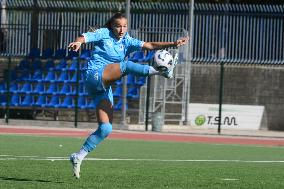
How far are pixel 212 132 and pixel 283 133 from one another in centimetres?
273

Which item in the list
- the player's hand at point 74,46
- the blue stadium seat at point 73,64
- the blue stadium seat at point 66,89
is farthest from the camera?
the blue stadium seat at point 73,64

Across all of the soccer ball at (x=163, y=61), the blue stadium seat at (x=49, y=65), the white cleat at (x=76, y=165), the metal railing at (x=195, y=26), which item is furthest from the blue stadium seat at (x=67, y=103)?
the soccer ball at (x=163, y=61)

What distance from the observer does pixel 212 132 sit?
3158 cm

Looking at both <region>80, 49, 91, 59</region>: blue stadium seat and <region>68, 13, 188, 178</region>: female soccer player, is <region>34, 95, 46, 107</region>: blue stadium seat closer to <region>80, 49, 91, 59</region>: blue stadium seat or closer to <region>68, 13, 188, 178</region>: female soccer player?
<region>80, 49, 91, 59</region>: blue stadium seat

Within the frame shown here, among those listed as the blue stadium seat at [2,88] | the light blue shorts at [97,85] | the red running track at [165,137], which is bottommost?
the red running track at [165,137]

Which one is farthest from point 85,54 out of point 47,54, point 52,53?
point 47,54

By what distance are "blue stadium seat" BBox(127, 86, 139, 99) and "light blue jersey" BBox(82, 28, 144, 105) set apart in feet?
68.3

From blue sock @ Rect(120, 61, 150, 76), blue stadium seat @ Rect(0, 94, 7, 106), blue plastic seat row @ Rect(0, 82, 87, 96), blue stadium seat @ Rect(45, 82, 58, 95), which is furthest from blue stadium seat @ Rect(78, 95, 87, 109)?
blue sock @ Rect(120, 61, 150, 76)

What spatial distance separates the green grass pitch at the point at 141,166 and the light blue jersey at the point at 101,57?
108 cm

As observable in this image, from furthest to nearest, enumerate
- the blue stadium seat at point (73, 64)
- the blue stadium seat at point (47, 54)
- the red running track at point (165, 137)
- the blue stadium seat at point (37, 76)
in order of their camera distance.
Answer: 1. the blue stadium seat at point (47, 54)
2. the blue stadium seat at point (37, 76)
3. the blue stadium seat at point (73, 64)
4. the red running track at point (165, 137)

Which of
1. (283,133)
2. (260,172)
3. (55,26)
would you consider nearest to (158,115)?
(283,133)

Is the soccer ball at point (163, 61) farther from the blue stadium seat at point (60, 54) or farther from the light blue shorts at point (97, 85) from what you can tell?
the blue stadium seat at point (60, 54)

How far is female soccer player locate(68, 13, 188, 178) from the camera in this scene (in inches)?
470

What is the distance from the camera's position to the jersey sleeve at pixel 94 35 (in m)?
12.0
